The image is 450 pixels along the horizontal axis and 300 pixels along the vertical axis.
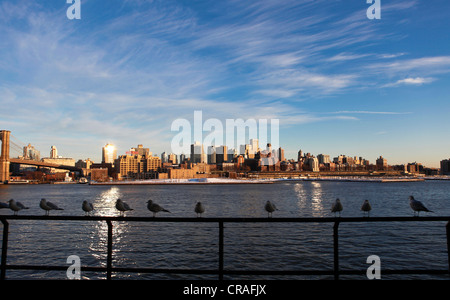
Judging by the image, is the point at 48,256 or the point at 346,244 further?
the point at 346,244

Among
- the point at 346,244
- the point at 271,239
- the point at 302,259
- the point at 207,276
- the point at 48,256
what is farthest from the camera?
the point at 271,239

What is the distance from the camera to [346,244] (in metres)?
19.3

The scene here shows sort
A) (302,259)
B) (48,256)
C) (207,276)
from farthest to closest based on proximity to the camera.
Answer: (48,256) < (302,259) < (207,276)

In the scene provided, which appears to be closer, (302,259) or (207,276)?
(207,276)
